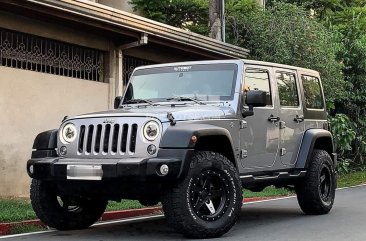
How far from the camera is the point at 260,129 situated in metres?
8.23

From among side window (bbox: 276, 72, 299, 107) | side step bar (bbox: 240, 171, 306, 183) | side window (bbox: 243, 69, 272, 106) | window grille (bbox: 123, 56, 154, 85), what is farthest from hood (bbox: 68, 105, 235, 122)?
window grille (bbox: 123, 56, 154, 85)

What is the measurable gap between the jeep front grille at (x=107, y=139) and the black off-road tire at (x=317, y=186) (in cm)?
338

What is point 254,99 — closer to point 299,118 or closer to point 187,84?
point 187,84

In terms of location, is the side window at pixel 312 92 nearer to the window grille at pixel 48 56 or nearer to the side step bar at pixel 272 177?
the side step bar at pixel 272 177

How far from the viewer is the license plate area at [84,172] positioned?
22.2 feet

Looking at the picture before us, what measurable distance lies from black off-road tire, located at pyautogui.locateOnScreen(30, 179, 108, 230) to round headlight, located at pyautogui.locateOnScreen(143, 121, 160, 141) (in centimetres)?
145

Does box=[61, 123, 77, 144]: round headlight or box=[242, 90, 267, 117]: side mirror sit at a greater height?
box=[242, 90, 267, 117]: side mirror

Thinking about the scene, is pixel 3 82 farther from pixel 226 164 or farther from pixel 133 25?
pixel 226 164

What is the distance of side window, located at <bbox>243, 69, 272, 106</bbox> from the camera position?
323 inches

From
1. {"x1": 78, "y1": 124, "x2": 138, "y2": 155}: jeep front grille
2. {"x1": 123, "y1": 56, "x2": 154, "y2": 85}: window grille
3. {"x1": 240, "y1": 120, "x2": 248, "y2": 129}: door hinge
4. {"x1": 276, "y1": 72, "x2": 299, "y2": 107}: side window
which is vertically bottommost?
{"x1": 78, "y1": 124, "x2": 138, "y2": 155}: jeep front grille

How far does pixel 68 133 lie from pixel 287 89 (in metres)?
3.44

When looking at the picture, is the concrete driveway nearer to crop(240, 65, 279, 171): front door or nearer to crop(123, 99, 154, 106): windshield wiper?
crop(240, 65, 279, 171): front door

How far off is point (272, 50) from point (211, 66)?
31.2 ft

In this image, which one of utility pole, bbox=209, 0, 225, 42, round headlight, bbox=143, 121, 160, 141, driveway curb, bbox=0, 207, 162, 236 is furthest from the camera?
utility pole, bbox=209, 0, 225, 42
